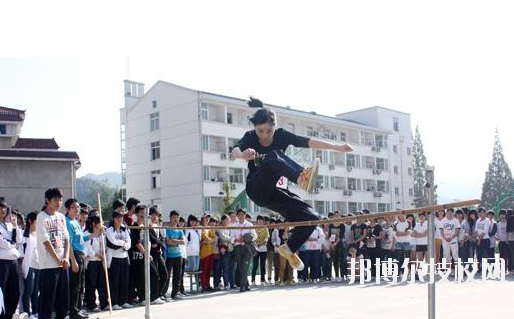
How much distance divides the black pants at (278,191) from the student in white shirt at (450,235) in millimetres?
9246

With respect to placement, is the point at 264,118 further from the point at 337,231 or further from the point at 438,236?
the point at 438,236

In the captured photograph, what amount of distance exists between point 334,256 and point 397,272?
160 centimetres

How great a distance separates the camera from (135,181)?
141ft

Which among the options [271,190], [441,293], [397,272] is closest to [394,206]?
[397,272]

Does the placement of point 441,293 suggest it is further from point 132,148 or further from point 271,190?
point 132,148

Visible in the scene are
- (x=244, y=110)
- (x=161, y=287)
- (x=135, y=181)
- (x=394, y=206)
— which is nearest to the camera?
(x=161, y=287)

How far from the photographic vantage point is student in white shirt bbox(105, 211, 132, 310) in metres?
9.72

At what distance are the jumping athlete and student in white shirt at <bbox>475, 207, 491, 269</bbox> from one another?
982 cm

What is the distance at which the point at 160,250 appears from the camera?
10.7 metres

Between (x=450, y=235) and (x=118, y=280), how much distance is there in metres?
8.06

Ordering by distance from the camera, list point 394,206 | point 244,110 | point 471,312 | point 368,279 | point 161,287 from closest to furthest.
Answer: point 471,312, point 161,287, point 368,279, point 244,110, point 394,206

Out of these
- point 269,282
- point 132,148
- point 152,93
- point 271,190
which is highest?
point 152,93

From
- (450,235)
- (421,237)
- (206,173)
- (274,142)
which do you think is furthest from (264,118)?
(206,173)

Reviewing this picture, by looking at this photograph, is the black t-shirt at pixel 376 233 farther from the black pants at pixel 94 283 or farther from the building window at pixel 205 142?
the building window at pixel 205 142
